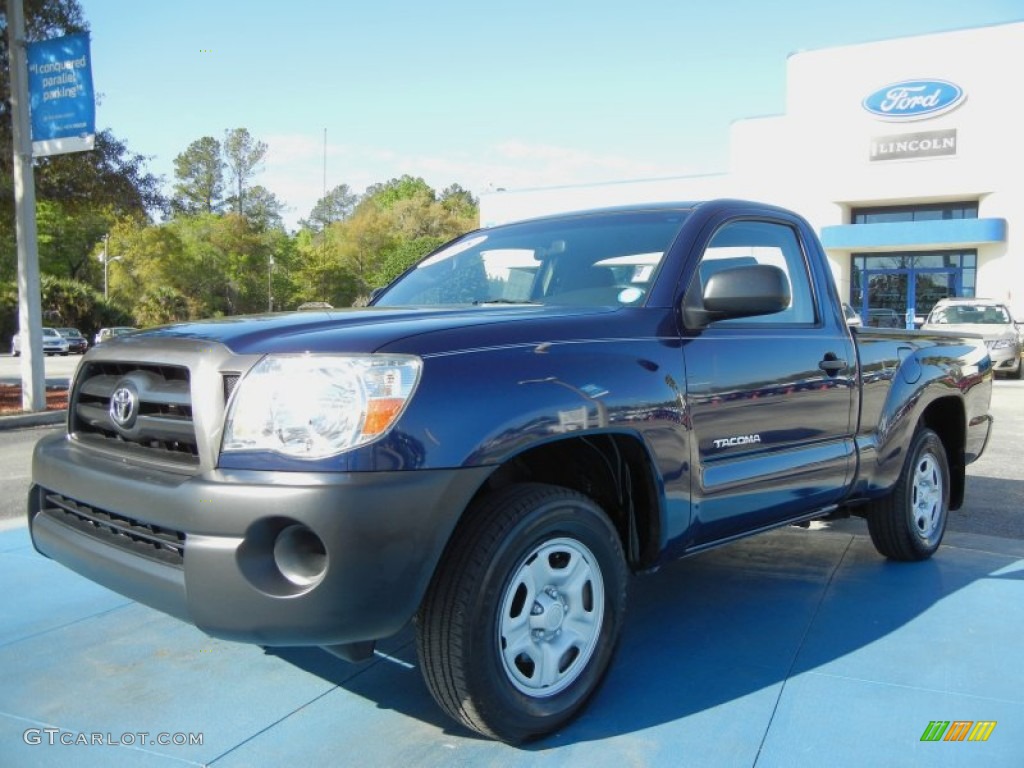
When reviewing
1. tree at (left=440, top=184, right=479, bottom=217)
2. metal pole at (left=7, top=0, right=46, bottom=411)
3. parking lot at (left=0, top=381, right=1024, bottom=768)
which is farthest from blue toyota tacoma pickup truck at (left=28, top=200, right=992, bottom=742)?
tree at (left=440, top=184, right=479, bottom=217)

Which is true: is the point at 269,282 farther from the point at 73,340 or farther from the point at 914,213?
the point at 914,213

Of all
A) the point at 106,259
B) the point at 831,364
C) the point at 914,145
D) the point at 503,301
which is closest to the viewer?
the point at 503,301

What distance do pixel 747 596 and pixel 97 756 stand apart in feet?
9.43

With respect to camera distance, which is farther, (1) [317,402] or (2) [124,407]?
(2) [124,407]

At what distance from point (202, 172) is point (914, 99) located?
233ft

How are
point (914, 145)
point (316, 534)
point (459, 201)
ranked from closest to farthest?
point (316, 534)
point (914, 145)
point (459, 201)

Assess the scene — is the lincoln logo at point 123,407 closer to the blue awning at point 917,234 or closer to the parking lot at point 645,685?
the parking lot at point 645,685

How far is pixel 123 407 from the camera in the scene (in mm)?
2834

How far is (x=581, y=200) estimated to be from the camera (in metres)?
33.6

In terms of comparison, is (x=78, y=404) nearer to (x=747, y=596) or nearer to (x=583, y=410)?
(x=583, y=410)

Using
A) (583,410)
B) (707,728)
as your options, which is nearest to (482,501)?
(583,410)

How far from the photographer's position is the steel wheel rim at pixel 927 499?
15.8ft

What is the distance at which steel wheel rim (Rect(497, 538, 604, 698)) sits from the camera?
2689 millimetres

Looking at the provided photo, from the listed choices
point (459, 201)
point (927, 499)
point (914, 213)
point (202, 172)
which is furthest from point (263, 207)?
point (927, 499)
